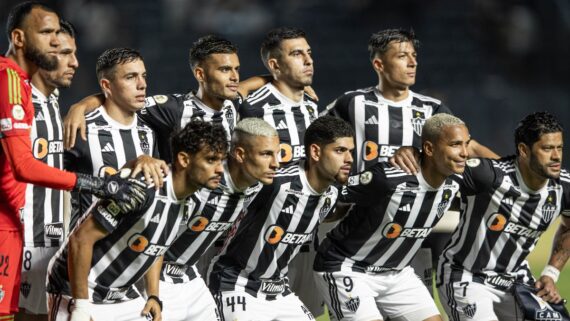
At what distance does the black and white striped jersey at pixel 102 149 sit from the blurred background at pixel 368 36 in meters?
4.80

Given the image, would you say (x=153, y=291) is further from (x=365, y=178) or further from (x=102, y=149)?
(x=365, y=178)

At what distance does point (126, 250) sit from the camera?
562cm

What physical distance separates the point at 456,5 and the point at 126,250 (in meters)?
7.30

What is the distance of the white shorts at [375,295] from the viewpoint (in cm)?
667

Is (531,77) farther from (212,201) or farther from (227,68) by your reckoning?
(212,201)

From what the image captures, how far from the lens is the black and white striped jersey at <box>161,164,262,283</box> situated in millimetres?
6215

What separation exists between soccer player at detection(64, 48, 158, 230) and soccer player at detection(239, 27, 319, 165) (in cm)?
82

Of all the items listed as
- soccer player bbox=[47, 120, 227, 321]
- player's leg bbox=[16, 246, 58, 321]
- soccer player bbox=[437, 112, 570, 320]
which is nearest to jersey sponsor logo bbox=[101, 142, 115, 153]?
player's leg bbox=[16, 246, 58, 321]

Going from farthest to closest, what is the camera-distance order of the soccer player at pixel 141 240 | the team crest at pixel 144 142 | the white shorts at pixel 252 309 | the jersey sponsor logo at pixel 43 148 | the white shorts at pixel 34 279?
the team crest at pixel 144 142, the white shorts at pixel 252 309, the white shorts at pixel 34 279, the jersey sponsor logo at pixel 43 148, the soccer player at pixel 141 240

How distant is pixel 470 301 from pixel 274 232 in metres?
1.33

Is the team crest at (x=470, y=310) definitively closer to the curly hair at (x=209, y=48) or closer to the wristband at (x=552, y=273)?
the wristband at (x=552, y=273)

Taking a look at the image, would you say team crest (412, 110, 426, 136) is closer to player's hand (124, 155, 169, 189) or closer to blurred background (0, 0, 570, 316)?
player's hand (124, 155, 169, 189)

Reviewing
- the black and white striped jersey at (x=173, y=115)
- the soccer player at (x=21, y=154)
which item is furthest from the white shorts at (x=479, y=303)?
the soccer player at (x=21, y=154)

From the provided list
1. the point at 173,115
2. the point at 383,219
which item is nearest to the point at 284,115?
the point at 173,115
